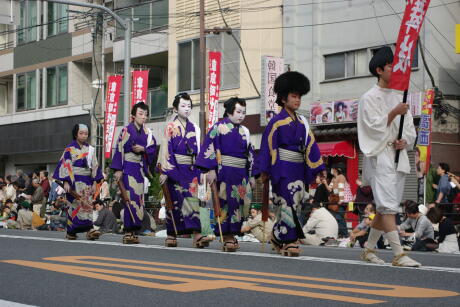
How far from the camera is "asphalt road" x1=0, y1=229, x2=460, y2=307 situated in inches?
213

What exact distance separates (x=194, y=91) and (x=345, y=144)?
6918mm

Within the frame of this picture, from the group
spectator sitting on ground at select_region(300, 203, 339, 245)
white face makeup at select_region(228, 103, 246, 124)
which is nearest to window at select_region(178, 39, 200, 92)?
spectator sitting on ground at select_region(300, 203, 339, 245)

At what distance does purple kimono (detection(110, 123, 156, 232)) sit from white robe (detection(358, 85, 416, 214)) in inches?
185

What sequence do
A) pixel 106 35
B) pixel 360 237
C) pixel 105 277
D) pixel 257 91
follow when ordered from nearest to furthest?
pixel 105 277 → pixel 360 237 → pixel 257 91 → pixel 106 35

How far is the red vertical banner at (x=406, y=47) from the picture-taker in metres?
8.02

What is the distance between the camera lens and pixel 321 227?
14461mm

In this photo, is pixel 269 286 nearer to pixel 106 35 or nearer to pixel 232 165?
pixel 232 165

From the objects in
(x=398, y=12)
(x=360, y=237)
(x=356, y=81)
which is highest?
(x=398, y=12)

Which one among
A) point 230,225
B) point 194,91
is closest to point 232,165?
point 230,225

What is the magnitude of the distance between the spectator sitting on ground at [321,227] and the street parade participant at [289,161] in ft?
16.8

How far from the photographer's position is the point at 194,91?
28.0m

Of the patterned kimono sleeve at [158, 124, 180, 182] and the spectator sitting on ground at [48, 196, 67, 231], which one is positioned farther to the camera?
the spectator sitting on ground at [48, 196, 67, 231]

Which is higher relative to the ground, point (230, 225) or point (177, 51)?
point (177, 51)

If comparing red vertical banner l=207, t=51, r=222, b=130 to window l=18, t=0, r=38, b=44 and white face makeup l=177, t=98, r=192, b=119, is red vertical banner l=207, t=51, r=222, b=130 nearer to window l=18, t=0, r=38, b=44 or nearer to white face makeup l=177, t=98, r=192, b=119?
white face makeup l=177, t=98, r=192, b=119
